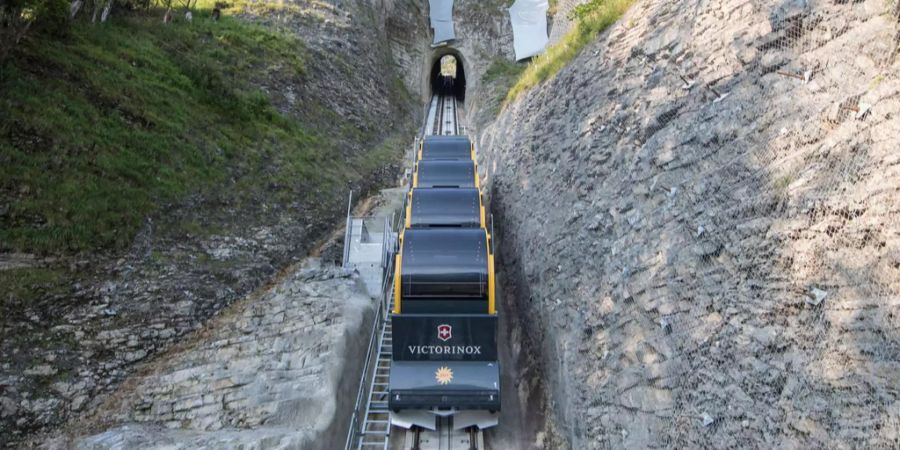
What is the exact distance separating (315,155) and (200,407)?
10110 mm

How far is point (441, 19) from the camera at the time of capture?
110 feet

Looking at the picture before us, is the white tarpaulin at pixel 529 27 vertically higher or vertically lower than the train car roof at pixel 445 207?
higher

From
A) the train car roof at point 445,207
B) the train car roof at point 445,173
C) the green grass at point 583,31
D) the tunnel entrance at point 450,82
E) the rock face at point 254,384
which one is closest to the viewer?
the rock face at point 254,384

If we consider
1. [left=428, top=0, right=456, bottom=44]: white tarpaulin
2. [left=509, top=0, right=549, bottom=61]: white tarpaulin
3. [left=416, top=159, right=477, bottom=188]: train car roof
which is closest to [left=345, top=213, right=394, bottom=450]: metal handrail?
[left=416, top=159, right=477, bottom=188]: train car roof

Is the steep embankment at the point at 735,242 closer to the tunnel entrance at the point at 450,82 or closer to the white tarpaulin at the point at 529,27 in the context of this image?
the white tarpaulin at the point at 529,27

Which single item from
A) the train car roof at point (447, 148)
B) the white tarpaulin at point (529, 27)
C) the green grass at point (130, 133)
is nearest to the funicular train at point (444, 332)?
the train car roof at point (447, 148)

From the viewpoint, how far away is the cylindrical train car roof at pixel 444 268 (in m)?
9.16

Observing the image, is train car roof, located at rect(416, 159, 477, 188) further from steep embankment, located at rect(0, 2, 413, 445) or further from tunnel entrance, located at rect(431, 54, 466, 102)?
tunnel entrance, located at rect(431, 54, 466, 102)

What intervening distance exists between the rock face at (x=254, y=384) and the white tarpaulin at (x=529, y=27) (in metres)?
24.1

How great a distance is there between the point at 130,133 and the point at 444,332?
359 inches

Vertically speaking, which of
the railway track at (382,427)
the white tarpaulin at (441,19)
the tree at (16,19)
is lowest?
the railway track at (382,427)

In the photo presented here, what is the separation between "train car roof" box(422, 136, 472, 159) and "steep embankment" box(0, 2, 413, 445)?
324cm

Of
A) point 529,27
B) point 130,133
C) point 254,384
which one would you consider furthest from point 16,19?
point 529,27

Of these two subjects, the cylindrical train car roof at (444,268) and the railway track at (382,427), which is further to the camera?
the railway track at (382,427)
